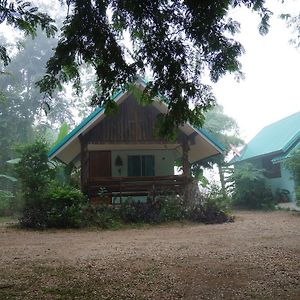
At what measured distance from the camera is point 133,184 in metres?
13.7

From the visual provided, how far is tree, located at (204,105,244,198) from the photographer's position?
72.8 ft

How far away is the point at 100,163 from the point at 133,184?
9.11 ft

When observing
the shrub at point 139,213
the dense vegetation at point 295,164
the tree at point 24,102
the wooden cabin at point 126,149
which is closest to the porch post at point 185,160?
the wooden cabin at point 126,149

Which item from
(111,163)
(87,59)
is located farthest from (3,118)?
(87,59)

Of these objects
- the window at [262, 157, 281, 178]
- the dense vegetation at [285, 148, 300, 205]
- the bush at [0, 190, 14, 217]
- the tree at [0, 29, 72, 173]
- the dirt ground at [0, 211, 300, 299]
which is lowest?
the dirt ground at [0, 211, 300, 299]

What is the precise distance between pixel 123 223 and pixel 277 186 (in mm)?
13093

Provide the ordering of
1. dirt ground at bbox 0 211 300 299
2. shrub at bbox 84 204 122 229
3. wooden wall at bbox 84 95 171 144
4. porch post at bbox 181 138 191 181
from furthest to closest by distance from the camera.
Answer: porch post at bbox 181 138 191 181 < wooden wall at bbox 84 95 171 144 < shrub at bbox 84 204 122 229 < dirt ground at bbox 0 211 300 299

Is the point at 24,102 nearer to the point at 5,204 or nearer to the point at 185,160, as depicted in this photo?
the point at 5,204

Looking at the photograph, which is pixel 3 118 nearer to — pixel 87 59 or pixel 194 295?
pixel 87 59

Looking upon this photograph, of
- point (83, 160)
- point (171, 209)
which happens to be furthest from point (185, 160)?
point (83, 160)

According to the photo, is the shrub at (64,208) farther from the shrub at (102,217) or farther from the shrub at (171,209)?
the shrub at (171,209)

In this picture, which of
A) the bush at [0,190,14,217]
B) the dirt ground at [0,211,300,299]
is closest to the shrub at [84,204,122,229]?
the dirt ground at [0,211,300,299]

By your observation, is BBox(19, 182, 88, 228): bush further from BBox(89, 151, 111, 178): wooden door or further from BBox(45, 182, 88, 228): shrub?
BBox(89, 151, 111, 178): wooden door

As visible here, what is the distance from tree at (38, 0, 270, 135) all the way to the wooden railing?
8.57 meters
